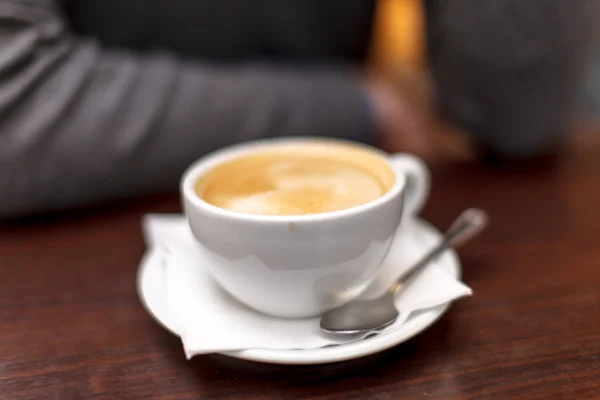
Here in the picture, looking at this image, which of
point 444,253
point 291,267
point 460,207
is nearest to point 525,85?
point 460,207

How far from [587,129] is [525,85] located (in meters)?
0.24

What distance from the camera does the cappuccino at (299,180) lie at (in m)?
0.39

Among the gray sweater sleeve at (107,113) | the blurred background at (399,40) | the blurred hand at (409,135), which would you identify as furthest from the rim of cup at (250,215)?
the blurred background at (399,40)

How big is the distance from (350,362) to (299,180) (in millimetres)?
156

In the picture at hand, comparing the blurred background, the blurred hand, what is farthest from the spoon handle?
the blurred background

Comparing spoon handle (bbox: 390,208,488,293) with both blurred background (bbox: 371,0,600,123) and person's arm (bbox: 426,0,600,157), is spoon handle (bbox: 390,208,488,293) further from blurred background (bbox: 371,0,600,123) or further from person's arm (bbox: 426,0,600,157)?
blurred background (bbox: 371,0,600,123)

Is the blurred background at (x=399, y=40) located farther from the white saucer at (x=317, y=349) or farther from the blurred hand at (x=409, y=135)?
the white saucer at (x=317, y=349)

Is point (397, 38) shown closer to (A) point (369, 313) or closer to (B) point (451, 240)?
(B) point (451, 240)

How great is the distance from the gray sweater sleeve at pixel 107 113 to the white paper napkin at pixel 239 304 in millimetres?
185

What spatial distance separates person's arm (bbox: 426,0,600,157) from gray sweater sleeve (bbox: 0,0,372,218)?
0.61 ft

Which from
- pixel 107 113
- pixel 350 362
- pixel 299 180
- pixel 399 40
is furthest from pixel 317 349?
pixel 399 40

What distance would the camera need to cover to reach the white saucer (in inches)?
12.9

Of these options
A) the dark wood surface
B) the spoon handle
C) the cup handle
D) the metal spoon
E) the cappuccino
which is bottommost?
the dark wood surface

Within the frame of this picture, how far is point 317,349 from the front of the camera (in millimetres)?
337
